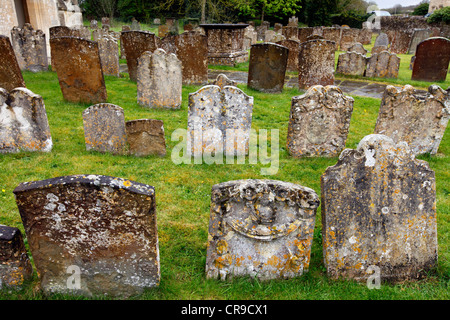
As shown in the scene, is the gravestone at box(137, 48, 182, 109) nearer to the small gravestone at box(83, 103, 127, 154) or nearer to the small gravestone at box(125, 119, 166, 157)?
the small gravestone at box(83, 103, 127, 154)

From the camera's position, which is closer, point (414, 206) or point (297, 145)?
point (414, 206)

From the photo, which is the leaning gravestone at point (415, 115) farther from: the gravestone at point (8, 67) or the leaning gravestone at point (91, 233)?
the gravestone at point (8, 67)

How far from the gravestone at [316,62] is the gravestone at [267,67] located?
93 cm

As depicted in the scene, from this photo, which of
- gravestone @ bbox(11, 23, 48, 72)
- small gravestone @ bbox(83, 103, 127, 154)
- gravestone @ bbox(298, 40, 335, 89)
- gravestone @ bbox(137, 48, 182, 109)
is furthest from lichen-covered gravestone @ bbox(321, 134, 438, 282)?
gravestone @ bbox(11, 23, 48, 72)

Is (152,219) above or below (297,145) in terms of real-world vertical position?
above

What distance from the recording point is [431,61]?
43.8ft

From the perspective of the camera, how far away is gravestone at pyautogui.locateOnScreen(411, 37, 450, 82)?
1282cm

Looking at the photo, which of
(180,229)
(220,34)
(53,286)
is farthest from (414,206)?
(220,34)

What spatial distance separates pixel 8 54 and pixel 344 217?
868 cm

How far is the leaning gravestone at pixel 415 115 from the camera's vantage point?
21.4 ft

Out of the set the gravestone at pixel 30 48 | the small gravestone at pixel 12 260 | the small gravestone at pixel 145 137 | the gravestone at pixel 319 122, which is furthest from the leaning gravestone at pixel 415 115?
the gravestone at pixel 30 48

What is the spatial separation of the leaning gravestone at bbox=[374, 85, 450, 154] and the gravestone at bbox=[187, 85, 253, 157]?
2812mm

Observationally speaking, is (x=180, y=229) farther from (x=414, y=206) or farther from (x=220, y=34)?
(x=220, y=34)

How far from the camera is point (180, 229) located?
14.4ft
